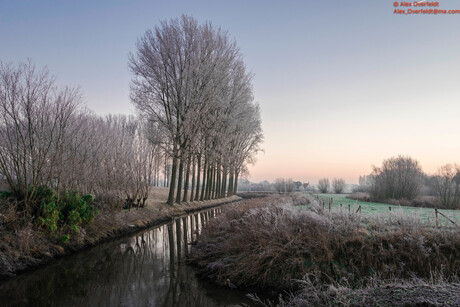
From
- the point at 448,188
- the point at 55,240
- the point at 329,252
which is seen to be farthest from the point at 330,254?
the point at 448,188

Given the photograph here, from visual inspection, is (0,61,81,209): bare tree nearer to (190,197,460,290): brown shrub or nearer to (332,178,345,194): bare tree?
(190,197,460,290): brown shrub

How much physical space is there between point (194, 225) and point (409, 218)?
439 inches

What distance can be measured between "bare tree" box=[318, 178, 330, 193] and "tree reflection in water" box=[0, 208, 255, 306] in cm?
5165

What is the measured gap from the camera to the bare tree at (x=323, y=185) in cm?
5811

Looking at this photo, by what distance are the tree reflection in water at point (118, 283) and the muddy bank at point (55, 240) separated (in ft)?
1.19

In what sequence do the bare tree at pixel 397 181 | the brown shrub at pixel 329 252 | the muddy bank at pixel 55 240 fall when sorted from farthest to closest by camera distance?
the bare tree at pixel 397 181
the muddy bank at pixel 55 240
the brown shrub at pixel 329 252

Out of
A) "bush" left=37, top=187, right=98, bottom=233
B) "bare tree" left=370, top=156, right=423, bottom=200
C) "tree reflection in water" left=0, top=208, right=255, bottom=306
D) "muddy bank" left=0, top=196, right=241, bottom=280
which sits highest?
"bare tree" left=370, top=156, right=423, bottom=200

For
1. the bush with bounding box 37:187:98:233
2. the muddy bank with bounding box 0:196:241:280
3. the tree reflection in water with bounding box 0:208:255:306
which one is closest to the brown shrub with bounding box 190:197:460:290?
the tree reflection in water with bounding box 0:208:255:306

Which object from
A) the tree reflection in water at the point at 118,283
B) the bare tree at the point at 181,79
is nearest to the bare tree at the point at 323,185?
the bare tree at the point at 181,79

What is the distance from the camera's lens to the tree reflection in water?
6.27m

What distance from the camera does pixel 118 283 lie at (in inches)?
289

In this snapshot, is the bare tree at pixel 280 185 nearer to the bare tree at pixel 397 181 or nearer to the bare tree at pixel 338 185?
the bare tree at pixel 338 185

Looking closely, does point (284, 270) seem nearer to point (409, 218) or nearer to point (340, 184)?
point (409, 218)

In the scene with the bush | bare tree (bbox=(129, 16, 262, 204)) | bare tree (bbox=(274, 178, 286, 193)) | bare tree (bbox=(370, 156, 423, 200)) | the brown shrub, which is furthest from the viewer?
bare tree (bbox=(274, 178, 286, 193))
